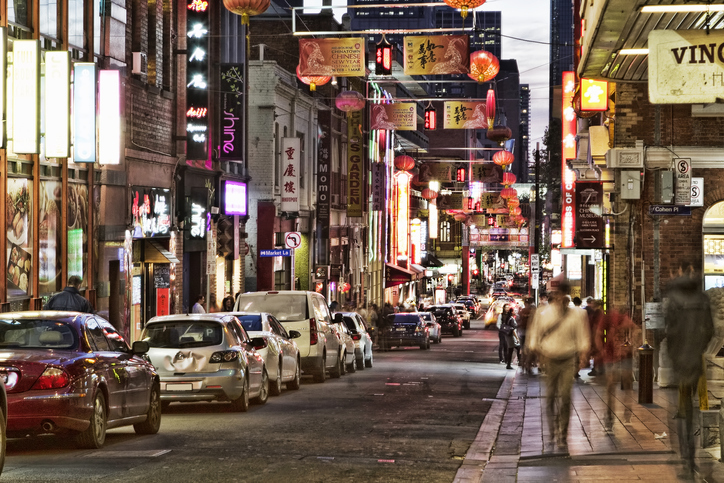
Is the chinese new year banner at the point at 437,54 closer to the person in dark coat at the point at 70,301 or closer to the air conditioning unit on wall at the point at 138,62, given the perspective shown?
the air conditioning unit on wall at the point at 138,62

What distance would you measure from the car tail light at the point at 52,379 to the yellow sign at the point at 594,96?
17218 mm

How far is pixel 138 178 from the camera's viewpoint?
1104 inches

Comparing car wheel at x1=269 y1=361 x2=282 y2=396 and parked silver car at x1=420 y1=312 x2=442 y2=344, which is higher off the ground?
car wheel at x1=269 y1=361 x2=282 y2=396

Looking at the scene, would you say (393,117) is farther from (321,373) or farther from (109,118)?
(321,373)

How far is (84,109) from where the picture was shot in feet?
74.7

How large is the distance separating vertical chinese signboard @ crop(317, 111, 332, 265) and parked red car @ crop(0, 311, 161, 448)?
33.4 m

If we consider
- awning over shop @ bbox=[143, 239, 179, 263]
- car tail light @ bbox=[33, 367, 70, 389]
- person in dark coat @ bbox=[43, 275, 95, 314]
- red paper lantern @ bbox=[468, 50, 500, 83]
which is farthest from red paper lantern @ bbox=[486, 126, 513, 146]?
car tail light @ bbox=[33, 367, 70, 389]

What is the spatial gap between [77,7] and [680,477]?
18146mm

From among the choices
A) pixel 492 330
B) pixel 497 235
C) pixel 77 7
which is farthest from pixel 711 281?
pixel 497 235

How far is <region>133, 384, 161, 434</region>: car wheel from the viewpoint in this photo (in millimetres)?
14086

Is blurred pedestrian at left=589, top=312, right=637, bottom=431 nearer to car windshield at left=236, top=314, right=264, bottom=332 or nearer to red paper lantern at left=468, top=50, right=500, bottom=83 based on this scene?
car windshield at left=236, top=314, right=264, bottom=332

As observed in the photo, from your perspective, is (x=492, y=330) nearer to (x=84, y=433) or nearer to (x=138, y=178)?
(x=138, y=178)

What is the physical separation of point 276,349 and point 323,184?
28226mm

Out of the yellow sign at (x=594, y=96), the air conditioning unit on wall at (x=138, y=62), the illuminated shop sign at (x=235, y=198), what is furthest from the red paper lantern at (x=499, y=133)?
the air conditioning unit on wall at (x=138, y=62)
